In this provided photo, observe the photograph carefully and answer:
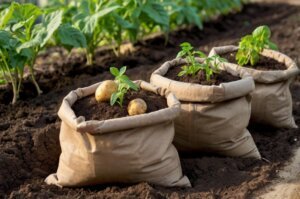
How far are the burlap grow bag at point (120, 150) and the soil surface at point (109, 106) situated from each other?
102mm

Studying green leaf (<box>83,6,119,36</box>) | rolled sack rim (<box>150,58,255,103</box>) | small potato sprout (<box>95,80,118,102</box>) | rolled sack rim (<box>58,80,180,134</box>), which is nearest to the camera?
rolled sack rim (<box>58,80,180,134</box>)

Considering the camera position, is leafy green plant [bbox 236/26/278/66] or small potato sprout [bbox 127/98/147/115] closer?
small potato sprout [bbox 127/98/147/115]

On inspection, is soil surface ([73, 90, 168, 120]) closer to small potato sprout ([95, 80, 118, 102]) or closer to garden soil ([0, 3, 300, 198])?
small potato sprout ([95, 80, 118, 102])

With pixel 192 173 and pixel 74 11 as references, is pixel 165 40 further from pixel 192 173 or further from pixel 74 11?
pixel 192 173

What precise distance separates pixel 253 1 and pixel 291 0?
2.48ft

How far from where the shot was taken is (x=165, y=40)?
24.4ft

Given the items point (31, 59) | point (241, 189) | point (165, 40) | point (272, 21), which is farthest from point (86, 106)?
point (272, 21)

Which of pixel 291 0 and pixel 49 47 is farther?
pixel 291 0

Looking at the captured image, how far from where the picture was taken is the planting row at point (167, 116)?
346 cm

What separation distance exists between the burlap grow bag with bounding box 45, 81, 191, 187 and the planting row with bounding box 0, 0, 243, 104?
1308 millimetres

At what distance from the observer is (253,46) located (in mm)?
4656

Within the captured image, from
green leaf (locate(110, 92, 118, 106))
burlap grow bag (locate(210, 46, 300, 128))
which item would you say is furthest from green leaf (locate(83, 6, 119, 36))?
green leaf (locate(110, 92, 118, 106))

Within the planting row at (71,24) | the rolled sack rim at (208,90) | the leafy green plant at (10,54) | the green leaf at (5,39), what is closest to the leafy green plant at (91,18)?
the planting row at (71,24)

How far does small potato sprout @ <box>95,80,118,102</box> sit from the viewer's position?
369cm
